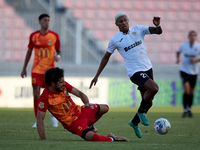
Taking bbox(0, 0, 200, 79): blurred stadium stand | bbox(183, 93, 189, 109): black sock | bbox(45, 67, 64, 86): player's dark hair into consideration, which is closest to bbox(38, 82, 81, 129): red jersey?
bbox(45, 67, 64, 86): player's dark hair

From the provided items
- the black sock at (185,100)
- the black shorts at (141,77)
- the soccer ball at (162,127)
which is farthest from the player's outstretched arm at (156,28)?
the black sock at (185,100)

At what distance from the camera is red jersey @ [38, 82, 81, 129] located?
204 inches

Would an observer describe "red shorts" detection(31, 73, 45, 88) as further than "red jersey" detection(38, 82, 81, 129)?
Yes

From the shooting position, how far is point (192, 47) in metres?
10.6

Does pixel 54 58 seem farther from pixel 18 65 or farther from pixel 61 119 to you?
pixel 18 65

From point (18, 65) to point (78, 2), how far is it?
466 centimetres

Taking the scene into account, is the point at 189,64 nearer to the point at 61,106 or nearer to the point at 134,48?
the point at 134,48

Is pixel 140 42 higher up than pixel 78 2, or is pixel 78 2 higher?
pixel 78 2

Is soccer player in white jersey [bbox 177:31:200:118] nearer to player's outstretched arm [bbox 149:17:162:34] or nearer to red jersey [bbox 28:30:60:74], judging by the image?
red jersey [bbox 28:30:60:74]

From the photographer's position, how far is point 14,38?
556 inches

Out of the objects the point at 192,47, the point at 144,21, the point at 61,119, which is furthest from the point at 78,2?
the point at 61,119

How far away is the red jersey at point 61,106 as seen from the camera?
5180 millimetres

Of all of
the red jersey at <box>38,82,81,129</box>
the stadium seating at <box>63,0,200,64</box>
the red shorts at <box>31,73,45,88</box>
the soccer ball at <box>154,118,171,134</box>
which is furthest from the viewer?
the stadium seating at <box>63,0,200,64</box>

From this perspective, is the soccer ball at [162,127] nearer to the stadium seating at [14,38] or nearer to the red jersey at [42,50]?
the red jersey at [42,50]
